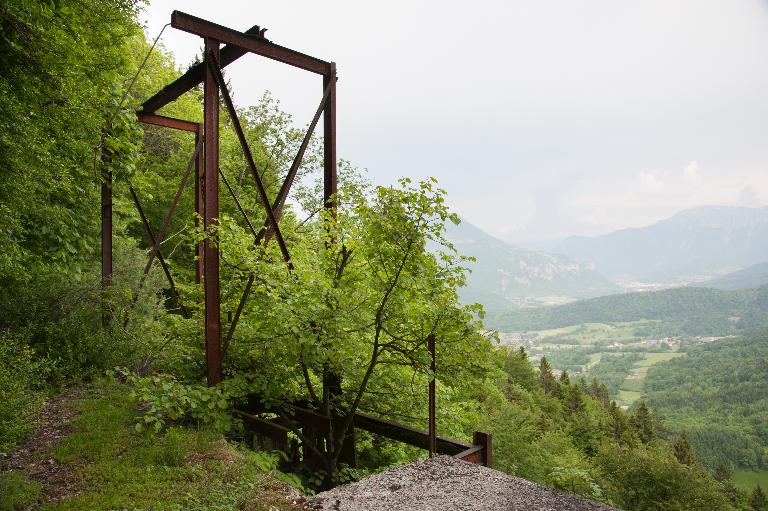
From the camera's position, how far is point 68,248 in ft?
28.8

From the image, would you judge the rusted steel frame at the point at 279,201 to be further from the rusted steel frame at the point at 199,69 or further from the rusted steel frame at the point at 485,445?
the rusted steel frame at the point at 485,445

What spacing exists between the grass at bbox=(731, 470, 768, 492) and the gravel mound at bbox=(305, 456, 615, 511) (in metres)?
106

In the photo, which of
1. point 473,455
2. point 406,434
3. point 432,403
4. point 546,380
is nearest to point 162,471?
point 432,403

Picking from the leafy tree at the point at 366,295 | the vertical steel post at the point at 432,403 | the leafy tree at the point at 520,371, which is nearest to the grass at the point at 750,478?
the leafy tree at the point at 520,371

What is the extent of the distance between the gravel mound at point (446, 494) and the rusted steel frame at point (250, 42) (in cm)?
594

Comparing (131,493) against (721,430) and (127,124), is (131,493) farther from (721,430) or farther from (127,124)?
(721,430)

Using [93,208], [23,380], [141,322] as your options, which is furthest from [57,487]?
[93,208]

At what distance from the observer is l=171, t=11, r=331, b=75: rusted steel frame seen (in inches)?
260

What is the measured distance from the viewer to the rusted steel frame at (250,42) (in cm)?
659

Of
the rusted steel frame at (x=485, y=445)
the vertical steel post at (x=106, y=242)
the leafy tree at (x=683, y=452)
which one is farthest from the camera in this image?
the leafy tree at (x=683, y=452)

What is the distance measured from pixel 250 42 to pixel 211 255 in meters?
3.18

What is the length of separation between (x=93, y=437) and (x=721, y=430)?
130 metres

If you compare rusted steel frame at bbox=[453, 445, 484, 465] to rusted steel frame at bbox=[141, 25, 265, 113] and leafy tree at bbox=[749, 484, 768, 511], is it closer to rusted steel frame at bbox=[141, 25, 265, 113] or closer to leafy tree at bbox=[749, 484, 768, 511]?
rusted steel frame at bbox=[141, 25, 265, 113]

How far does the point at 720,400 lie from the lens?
440 ft
